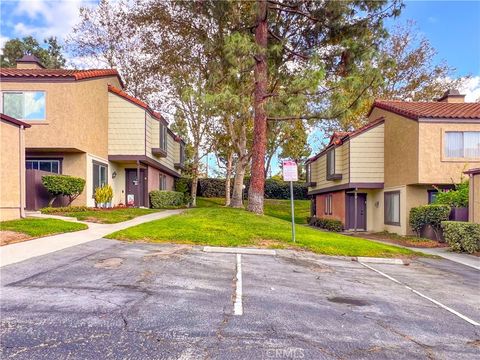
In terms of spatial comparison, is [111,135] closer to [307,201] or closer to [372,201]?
[372,201]

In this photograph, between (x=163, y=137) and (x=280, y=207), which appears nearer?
(x=163, y=137)

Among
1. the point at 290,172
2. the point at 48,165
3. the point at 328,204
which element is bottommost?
the point at 328,204

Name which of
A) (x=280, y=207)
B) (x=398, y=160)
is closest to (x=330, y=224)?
(x=398, y=160)

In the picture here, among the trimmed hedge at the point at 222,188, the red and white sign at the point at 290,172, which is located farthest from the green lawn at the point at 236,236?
the trimmed hedge at the point at 222,188

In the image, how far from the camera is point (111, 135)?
21.2 metres

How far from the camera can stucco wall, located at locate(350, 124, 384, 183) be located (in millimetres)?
21375

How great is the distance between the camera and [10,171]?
40.1ft

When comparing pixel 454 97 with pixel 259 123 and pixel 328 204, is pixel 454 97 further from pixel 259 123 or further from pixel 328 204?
pixel 259 123

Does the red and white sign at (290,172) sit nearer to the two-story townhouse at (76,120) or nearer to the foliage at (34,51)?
the two-story townhouse at (76,120)

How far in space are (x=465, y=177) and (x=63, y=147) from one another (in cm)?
1806

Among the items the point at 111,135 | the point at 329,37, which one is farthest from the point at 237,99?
the point at 111,135

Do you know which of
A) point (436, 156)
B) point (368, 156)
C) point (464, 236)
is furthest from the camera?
point (368, 156)

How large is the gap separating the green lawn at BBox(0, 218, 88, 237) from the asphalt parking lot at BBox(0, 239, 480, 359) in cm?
271

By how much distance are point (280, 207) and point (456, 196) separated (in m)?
22.4
